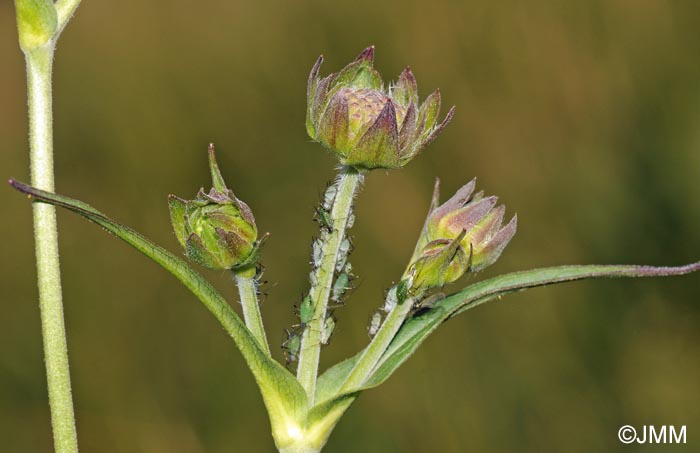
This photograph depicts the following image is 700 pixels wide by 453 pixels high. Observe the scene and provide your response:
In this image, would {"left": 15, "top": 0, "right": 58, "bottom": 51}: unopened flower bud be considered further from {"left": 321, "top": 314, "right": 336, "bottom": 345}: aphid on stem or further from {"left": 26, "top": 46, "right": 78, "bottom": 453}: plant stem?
{"left": 321, "top": 314, "right": 336, "bottom": 345}: aphid on stem

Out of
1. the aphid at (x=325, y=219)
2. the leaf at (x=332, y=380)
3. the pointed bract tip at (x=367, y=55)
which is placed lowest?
the leaf at (x=332, y=380)

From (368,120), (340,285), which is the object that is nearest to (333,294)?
(340,285)

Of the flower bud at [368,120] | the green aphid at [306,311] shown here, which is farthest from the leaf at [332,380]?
the flower bud at [368,120]

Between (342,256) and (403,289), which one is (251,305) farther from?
(403,289)

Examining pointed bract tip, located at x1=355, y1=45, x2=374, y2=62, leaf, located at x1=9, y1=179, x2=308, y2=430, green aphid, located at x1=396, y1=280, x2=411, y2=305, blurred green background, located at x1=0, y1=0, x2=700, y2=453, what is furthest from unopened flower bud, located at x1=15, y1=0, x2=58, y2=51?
blurred green background, located at x1=0, y1=0, x2=700, y2=453

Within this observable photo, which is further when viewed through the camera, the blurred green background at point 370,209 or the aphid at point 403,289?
the blurred green background at point 370,209

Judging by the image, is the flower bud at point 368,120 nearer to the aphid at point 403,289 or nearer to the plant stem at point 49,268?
the aphid at point 403,289
